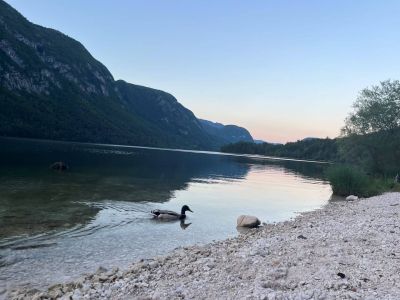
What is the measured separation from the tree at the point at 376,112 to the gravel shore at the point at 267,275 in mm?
56739

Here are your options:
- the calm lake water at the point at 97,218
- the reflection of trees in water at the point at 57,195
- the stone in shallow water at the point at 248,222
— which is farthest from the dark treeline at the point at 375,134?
the stone in shallow water at the point at 248,222

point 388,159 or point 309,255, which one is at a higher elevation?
point 388,159

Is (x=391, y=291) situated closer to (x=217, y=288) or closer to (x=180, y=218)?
(x=217, y=288)

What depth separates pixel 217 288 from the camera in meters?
10.6

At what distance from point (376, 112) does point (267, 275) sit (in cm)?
6365

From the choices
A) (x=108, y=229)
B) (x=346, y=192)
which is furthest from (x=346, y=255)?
(x=346, y=192)

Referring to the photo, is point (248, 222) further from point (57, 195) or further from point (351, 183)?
point (351, 183)

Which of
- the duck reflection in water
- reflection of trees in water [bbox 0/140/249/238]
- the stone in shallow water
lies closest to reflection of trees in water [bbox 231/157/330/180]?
reflection of trees in water [bbox 0/140/249/238]

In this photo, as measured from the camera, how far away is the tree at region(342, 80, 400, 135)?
67.4 m

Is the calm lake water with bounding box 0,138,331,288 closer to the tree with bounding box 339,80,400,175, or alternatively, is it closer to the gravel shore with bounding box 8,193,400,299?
the gravel shore with bounding box 8,193,400,299

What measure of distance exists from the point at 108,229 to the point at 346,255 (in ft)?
45.5

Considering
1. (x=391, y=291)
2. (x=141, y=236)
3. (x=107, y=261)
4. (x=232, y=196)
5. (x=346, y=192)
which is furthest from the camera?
(x=346, y=192)

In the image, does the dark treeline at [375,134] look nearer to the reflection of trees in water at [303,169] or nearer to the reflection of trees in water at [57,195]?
the reflection of trees in water at [303,169]

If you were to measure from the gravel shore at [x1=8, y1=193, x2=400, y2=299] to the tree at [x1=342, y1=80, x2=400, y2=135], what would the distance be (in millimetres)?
56739
